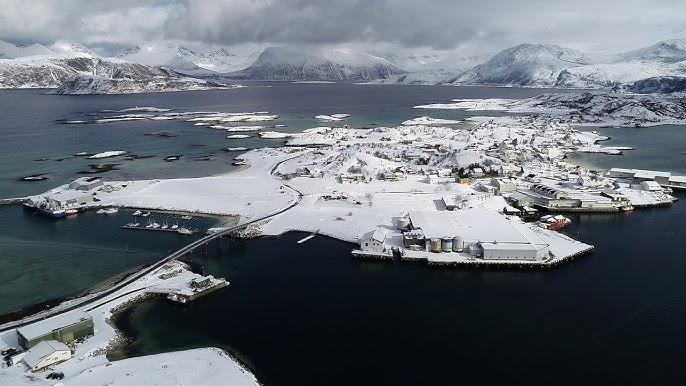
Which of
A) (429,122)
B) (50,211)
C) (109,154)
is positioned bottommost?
(50,211)

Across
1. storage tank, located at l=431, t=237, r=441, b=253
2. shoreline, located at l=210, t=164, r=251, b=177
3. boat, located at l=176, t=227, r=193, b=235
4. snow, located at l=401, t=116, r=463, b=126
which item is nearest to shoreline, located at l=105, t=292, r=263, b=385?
boat, located at l=176, t=227, r=193, b=235

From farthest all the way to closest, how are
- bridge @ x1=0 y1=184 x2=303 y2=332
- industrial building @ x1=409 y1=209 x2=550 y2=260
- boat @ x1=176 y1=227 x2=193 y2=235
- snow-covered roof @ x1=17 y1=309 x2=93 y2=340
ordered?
boat @ x1=176 y1=227 x2=193 y2=235 → industrial building @ x1=409 y1=209 x2=550 y2=260 → bridge @ x1=0 y1=184 x2=303 y2=332 → snow-covered roof @ x1=17 y1=309 x2=93 y2=340

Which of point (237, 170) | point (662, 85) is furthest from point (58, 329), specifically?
point (662, 85)

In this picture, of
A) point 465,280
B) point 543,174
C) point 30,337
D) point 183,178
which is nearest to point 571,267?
point 465,280

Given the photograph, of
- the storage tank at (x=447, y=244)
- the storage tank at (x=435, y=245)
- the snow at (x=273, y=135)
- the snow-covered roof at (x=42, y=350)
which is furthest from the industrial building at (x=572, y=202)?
the snow at (x=273, y=135)

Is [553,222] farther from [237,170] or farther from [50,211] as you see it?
[50,211]

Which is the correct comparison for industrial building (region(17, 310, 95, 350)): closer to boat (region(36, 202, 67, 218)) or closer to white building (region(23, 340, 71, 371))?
white building (region(23, 340, 71, 371))

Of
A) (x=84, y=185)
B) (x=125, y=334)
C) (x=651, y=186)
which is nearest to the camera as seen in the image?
(x=125, y=334)
